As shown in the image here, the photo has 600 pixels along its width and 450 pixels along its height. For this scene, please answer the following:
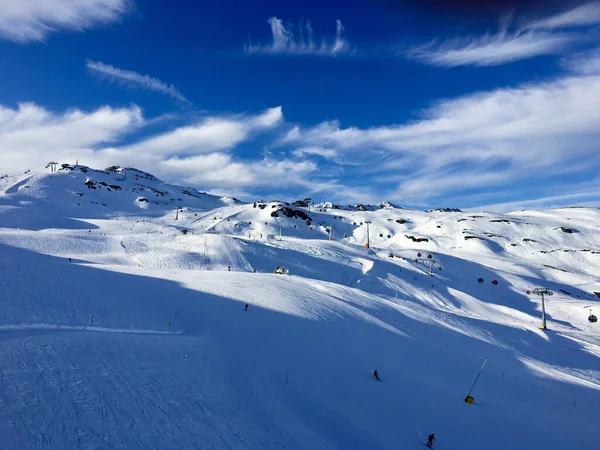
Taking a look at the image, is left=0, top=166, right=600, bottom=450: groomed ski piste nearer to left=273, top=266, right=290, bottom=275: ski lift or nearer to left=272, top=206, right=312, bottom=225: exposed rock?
left=273, top=266, right=290, bottom=275: ski lift

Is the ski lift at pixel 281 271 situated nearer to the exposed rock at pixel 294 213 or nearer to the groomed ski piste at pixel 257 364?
the groomed ski piste at pixel 257 364

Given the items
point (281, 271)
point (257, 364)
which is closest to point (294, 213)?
point (281, 271)

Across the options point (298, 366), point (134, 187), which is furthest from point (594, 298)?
point (134, 187)

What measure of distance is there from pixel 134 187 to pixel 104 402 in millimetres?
159900

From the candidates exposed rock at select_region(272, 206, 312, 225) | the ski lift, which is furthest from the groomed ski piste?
exposed rock at select_region(272, 206, 312, 225)

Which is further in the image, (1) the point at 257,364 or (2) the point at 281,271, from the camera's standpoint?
(2) the point at 281,271

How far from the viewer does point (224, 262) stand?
4572 centimetres

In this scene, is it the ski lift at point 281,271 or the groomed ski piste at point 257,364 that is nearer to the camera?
the groomed ski piste at point 257,364

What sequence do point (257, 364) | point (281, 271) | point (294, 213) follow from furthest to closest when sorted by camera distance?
point (294, 213)
point (281, 271)
point (257, 364)

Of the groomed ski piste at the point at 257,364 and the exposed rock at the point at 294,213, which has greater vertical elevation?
the exposed rock at the point at 294,213

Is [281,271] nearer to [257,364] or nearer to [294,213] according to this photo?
[257,364]

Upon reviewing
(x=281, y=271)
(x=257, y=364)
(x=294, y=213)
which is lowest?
(x=257, y=364)

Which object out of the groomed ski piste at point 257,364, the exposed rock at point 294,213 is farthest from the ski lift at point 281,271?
the exposed rock at point 294,213

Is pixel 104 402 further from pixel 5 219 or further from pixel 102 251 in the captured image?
pixel 5 219
